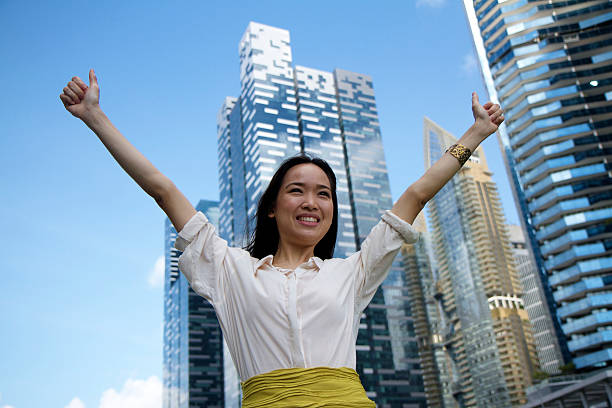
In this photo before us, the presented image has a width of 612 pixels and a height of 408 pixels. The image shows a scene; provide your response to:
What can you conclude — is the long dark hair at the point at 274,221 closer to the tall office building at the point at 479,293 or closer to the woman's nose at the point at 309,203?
the woman's nose at the point at 309,203

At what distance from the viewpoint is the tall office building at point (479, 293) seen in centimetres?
10638

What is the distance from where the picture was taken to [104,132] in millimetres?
2186

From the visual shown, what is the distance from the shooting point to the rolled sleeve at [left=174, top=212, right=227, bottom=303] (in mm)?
2066

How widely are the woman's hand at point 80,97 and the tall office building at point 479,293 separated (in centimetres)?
11165

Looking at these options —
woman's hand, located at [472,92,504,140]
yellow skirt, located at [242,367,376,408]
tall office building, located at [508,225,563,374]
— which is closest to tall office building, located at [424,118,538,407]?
tall office building, located at [508,225,563,374]

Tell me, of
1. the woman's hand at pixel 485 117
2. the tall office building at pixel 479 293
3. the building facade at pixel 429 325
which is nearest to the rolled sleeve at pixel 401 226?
the woman's hand at pixel 485 117

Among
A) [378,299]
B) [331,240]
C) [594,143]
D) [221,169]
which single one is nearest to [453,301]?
[378,299]

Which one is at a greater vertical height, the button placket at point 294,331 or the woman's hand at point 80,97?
the woman's hand at point 80,97

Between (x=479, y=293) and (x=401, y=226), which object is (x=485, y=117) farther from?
(x=479, y=293)

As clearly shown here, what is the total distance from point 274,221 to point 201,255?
492mm

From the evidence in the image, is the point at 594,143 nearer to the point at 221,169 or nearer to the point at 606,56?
the point at 606,56

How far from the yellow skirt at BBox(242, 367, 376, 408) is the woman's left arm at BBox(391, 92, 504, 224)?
25.5 inches

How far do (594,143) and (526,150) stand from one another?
6.88 m

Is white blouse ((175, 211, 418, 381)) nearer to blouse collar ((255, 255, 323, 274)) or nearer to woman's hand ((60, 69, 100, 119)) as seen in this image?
blouse collar ((255, 255, 323, 274))
